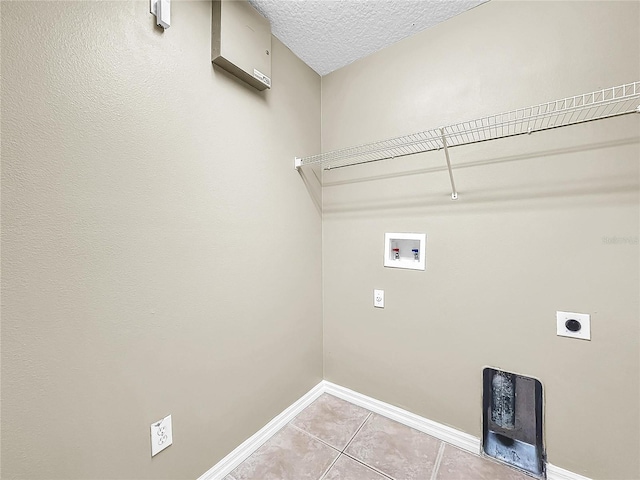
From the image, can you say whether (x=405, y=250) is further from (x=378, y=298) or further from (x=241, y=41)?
(x=241, y=41)

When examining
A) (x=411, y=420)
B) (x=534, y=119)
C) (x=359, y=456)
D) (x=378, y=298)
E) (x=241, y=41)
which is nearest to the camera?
(x=534, y=119)

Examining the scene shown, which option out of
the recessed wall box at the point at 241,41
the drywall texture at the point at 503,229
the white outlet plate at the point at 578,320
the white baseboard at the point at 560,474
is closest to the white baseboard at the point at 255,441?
the drywall texture at the point at 503,229

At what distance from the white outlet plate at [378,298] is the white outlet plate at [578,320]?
874 mm

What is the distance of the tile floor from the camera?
4.33 ft

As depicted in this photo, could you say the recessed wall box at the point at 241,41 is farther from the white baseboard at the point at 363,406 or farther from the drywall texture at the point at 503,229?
the white baseboard at the point at 363,406

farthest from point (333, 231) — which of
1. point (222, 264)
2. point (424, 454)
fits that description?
point (424, 454)

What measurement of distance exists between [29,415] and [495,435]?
197 centimetres

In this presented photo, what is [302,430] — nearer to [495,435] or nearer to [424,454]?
[424,454]

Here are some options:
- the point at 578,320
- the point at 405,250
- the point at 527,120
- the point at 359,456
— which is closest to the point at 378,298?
the point at 405,250

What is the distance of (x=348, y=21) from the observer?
4.96 ft

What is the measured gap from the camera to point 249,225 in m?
1.47

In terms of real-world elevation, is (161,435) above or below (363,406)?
above

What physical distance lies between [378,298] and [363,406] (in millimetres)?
762

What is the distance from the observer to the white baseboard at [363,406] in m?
1.29
